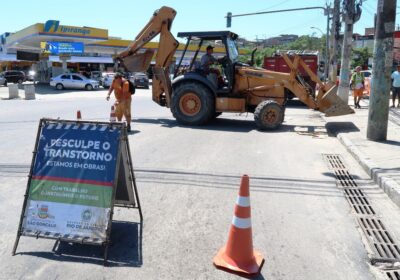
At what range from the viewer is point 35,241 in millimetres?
4535

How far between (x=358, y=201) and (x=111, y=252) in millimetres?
3594

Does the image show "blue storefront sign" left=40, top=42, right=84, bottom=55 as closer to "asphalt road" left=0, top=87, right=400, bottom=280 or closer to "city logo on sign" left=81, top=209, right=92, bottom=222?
"asphalt road" left=0, top=87, right=400, bottom=280

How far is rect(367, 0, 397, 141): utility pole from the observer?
9.48 metres

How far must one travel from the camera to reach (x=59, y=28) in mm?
42406

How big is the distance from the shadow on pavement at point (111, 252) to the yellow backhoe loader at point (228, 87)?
8.09 m

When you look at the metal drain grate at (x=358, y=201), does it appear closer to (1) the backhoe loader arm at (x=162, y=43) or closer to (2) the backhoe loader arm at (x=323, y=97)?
(2) the backhoe loader arm at (x=323, y=97)

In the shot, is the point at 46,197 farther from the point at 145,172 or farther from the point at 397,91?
the point at 397,91

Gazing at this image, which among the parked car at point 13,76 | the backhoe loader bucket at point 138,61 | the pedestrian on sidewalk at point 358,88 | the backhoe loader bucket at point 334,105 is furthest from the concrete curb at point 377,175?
the parked car at point 13,76

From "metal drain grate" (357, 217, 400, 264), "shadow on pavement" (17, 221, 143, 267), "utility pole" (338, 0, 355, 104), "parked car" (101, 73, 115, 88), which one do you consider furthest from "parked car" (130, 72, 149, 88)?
"shadow on pavement" (17, 221, 143, 267)

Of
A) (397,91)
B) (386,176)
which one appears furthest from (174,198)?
(397,91)

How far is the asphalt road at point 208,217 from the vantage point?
13.1 ft

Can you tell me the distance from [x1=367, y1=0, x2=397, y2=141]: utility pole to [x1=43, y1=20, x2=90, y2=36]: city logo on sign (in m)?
37.2

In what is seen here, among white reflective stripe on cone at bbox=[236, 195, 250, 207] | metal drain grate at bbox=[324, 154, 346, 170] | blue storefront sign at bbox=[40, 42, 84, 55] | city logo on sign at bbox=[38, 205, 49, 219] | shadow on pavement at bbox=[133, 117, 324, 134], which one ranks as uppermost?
blue storefront sign at bbox=[40, 42, 84, 55]

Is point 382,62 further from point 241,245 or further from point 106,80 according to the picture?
point 106,80
